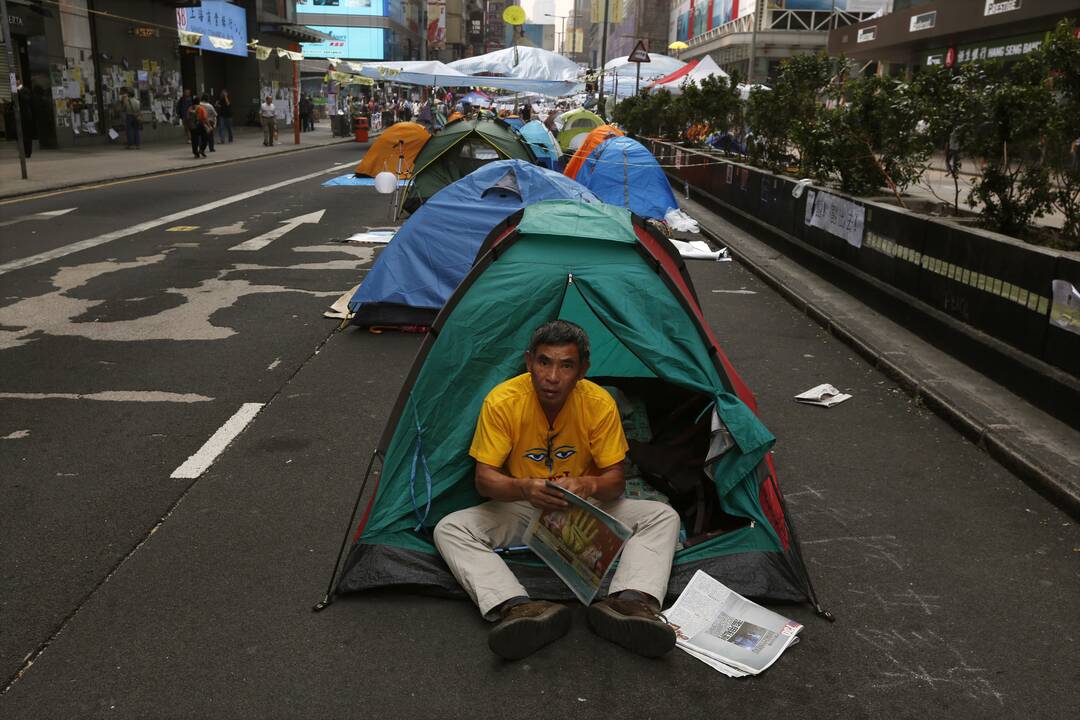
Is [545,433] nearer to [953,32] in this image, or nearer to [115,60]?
[953,32]

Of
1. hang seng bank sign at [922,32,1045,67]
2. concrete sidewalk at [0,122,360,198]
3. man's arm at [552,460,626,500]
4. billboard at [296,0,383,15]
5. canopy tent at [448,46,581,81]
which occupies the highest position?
billboard at [296,0,383,15]

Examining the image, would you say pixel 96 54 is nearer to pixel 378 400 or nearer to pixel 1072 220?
pixel 378 400

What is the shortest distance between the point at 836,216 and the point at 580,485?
8399 millimetres

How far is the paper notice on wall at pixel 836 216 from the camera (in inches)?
424

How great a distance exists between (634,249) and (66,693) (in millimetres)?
3439

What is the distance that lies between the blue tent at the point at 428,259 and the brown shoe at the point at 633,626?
5303 mm

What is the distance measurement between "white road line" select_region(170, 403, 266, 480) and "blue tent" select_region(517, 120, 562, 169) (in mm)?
14353

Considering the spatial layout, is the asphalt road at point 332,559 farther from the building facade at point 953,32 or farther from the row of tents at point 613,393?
the building facade at point 953,32

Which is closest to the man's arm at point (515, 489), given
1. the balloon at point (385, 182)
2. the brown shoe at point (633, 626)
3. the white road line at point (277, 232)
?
the brown shoe at point (633, 626)

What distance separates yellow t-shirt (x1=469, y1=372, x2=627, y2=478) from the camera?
14.2 feet

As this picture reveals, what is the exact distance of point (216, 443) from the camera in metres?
6.10

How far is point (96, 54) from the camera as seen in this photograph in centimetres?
3028

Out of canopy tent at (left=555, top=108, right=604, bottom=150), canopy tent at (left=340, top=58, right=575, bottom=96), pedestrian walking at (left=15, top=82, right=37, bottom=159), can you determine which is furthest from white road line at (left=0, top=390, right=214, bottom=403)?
canopy tent at (left=340, top=58, right=575, bottom=96)

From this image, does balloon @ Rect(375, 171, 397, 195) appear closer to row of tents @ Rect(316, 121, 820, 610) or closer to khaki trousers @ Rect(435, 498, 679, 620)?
row of tents @ Rect(316, 121, 820, 610)
